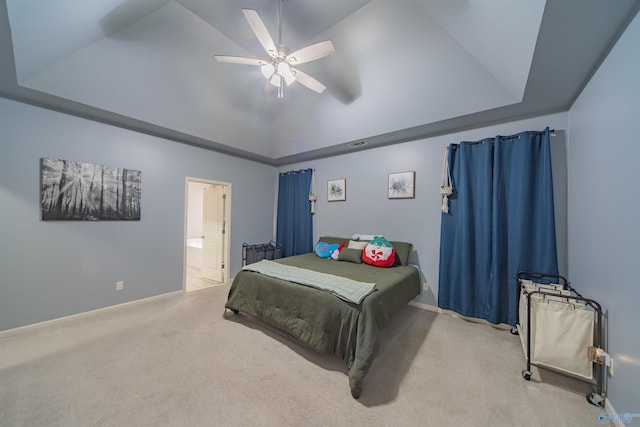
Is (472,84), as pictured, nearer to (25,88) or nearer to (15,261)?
(25,88)

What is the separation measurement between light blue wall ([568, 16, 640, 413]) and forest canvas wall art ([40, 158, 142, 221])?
16.1 feet

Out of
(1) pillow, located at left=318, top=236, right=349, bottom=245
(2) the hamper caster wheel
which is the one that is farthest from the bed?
(2) the hamper caster wheel

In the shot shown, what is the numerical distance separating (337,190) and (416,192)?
1.46 m

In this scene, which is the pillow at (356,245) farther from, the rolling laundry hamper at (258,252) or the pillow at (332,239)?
the rolling laundry hamper at (258,252)

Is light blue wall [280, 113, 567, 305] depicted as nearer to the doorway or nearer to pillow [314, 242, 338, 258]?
pillow [314, 242, 338, 258]

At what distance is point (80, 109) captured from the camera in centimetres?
264

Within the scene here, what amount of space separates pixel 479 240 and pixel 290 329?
2556 mm

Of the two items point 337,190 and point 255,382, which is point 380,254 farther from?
point 255,382

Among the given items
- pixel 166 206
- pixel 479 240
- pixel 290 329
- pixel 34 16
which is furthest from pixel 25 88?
pixel 479 240

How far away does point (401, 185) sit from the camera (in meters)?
3.46

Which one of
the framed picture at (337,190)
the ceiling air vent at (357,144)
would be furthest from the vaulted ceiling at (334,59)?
the framed picture at (337,190)

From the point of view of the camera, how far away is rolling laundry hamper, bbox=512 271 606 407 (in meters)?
1.57

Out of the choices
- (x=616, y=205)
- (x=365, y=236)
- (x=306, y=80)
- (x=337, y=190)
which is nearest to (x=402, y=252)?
(x=365, y=236)

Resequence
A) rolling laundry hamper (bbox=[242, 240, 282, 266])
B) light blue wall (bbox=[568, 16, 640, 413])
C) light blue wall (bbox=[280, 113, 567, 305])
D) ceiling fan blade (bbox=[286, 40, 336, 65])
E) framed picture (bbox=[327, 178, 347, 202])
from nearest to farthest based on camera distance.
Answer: light blue wall (bbox=[568, 16, 640, 413])
ceiling fan blade (bbox=[286, 40, 336, 65])
light blue wall (bbox=[280, 113, 567, 305])
framed picture (bbox=[327, 178, 347, 202])
rolling laundry hamper (bbox=[242, 240, 282, 266])
